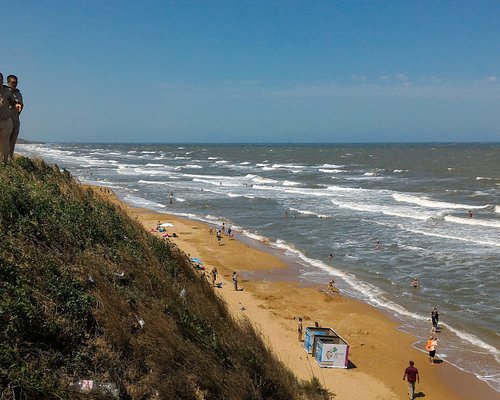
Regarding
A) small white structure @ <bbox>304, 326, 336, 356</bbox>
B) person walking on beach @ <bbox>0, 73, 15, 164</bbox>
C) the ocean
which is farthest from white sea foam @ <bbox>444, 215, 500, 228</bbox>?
person walking on beach @ <bbox>0, 73, 15, 164</bbox>

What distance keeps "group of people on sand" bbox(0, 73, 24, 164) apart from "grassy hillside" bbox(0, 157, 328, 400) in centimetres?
174

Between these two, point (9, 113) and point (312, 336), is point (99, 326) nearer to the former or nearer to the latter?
point (9, 113)

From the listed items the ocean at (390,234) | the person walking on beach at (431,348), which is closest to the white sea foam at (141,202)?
the ocean at (390,234)

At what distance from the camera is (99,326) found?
18.2 feet

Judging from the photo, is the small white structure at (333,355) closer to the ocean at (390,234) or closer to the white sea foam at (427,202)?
the ocean at (390,234)

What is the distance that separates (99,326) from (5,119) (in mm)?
6015

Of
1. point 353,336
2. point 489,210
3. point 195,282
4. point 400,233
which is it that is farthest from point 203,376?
point 489,210

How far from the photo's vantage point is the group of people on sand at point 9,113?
8.85 m

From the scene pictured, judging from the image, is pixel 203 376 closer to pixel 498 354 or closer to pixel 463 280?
pixel 498 354

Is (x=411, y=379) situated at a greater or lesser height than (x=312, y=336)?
lesser

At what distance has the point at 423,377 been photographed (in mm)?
13047

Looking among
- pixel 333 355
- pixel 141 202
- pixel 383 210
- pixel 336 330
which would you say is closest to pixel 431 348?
pixel 333 355

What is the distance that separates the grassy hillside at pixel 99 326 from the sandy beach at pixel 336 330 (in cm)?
251

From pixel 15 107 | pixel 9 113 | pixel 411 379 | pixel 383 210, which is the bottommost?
pixel 411 379
